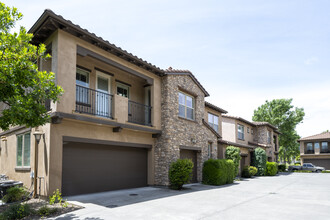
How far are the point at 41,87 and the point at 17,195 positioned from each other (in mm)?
5170

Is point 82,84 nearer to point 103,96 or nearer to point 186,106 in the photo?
point 103,96

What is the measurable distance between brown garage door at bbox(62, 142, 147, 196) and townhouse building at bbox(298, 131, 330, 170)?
41.7 meters

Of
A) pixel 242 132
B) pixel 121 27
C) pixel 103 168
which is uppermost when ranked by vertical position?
pixel 121 27

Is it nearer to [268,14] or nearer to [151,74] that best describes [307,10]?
[268,14]

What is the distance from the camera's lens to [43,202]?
31.0 feet

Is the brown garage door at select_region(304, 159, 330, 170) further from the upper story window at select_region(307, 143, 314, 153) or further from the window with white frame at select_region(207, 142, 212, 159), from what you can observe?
the window with white frame at select_region(207, 142, 212, 159)

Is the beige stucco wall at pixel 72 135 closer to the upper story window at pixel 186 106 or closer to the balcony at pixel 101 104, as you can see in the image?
the balcony at pixel 101 104

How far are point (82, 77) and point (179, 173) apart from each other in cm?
701

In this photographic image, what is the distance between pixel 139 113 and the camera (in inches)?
612

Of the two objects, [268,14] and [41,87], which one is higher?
[268,14]

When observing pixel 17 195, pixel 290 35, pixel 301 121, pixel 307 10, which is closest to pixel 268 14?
pixel 307 10

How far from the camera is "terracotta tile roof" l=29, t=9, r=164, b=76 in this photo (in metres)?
9.81

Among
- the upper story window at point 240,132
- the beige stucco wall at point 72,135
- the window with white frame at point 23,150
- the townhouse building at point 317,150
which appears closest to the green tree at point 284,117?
the townhouse building at point 317,150

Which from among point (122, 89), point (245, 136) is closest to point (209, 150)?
point (122, 89)
